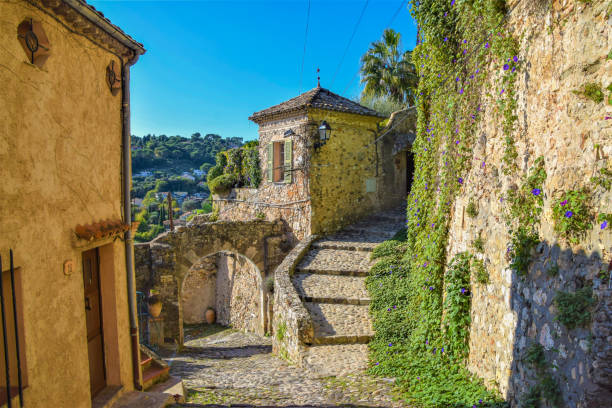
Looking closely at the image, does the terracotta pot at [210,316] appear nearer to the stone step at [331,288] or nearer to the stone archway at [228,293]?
the stone archway at [228,293]

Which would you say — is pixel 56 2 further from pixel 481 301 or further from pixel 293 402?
pixel 481 301

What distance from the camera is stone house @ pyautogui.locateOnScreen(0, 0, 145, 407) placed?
3.28 metres

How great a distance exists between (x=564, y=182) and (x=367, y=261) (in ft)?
26.4

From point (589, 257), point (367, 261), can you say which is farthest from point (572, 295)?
point (367, 261)

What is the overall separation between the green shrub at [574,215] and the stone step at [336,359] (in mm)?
4252

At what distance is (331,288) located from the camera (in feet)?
33.4

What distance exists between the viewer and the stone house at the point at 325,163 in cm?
1371

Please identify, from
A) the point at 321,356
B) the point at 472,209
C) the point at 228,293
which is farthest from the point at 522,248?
the point at 228,293

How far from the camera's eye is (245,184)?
17266mm

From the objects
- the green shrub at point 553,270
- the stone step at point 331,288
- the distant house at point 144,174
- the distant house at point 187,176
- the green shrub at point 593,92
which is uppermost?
the distant house at point 144,174

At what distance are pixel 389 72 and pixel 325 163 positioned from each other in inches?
354

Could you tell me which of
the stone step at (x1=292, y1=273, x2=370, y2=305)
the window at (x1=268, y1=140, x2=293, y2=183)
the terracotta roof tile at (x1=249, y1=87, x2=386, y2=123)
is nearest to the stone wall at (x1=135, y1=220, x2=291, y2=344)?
the window at (x1=268, y1=140, x2=293, y2=183)

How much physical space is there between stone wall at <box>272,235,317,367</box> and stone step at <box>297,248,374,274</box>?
0.62 metres

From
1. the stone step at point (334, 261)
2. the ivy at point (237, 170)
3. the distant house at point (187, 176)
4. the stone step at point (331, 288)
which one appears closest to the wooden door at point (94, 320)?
the stone step at point (331, 288)
